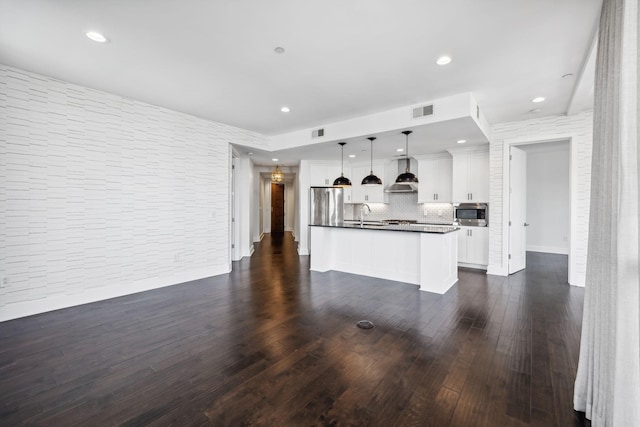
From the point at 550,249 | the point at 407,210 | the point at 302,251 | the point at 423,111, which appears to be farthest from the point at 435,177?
the point at 550,249

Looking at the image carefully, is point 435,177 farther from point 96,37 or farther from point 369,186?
point 96,37

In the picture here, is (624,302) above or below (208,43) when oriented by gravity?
below

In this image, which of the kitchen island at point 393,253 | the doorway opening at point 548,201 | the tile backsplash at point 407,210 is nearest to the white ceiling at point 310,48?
the kitchen island at point 393,253

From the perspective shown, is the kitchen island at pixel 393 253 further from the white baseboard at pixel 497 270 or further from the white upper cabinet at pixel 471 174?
the white upper cabinet at pixel 471 174

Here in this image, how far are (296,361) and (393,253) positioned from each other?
3.01m

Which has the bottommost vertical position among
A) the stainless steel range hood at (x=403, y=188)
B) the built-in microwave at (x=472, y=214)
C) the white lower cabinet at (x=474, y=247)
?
the white lower cabinet at (x=474, y=247)

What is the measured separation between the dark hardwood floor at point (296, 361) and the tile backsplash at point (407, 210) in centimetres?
304

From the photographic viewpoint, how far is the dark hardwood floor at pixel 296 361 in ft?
5.56

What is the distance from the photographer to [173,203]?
4664mm

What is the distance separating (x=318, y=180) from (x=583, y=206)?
226 inches

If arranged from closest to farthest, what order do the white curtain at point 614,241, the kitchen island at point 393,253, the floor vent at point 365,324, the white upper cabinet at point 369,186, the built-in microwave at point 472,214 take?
the white curtain at point 614,241
the floor vent at point 365,324
the kitchen island at point 393,253
the built-in microwave at point 472,214
the white upper cabinet at point 369,186

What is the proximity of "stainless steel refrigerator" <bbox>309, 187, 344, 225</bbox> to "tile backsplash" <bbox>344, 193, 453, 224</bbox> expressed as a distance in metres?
0.63

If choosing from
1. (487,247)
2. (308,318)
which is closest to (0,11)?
(308,318)

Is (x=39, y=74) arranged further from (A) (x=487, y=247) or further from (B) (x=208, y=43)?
(A) (x=487, y=247)
